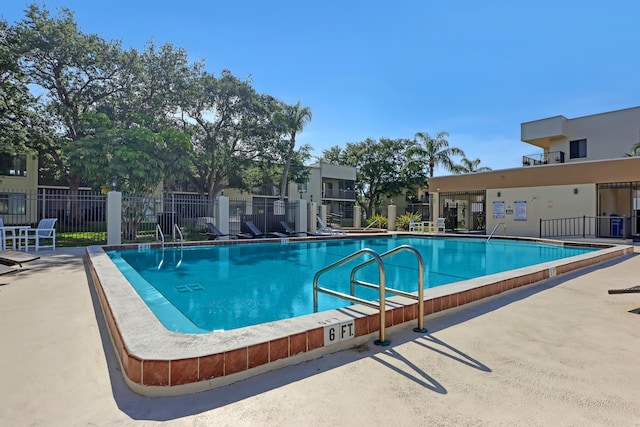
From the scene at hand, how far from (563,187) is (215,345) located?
63.4ft

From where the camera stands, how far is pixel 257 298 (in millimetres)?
5887

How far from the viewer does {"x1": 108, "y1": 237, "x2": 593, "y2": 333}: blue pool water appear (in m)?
5.07

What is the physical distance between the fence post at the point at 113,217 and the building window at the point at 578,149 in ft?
92.4

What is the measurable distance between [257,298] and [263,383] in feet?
11.8

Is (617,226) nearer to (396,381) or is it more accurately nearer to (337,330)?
(337,330)

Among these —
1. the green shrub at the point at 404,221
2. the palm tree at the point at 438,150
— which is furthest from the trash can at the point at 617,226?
the palm tree at the point at 438,150

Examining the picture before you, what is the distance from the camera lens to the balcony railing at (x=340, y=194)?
3429cm

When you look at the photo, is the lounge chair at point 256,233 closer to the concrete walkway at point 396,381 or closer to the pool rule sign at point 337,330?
the concrete walkway at point 396,381

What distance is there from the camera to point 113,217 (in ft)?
38.9

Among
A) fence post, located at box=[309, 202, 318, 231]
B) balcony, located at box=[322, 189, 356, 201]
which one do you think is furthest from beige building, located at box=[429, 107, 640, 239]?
balcony, located at box=[322, 189, 356, 201]

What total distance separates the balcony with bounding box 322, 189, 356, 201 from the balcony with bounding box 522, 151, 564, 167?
15729 mm

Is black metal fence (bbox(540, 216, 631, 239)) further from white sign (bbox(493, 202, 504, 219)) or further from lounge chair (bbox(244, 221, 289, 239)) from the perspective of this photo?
lounge chair (bbox(244, 221, 289, 239))

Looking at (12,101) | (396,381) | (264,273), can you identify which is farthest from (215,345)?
(12,101)

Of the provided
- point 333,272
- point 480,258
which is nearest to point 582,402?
point 333,272
